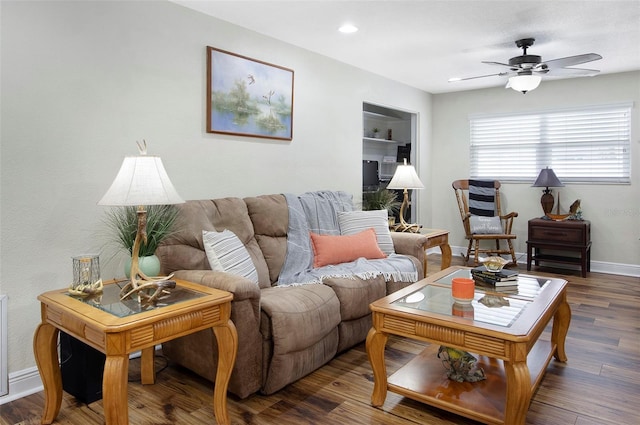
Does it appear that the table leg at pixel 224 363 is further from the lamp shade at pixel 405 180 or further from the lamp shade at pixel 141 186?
the lamp shade at pixel 405 180

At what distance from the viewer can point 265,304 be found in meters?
2.35

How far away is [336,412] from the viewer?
219 centimetres

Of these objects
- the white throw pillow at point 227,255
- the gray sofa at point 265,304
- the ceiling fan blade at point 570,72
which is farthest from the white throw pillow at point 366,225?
the ceiling fan blade at point 570,72

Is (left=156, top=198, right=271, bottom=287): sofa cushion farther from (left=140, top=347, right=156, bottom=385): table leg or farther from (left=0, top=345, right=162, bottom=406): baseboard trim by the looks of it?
(left=0, top=345, right=162, bottom=406): baseboard trim

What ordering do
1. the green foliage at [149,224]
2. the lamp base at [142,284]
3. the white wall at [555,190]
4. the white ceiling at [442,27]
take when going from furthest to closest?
1. the white wall at [555,190]
2. the white ceiling at [442,27]
3. the green foliage at [149,224]
4. the lamp base at [142,284]

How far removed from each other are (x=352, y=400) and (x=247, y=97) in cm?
233

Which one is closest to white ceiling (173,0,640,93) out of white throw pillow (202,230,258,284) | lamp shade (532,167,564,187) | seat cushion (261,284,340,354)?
lamp shade (532,167,564,187)

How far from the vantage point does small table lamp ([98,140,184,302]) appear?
1.90 meters

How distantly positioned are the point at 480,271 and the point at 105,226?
2.30 meters

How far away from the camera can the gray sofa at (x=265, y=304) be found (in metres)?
2.26

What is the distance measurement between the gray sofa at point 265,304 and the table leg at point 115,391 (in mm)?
626

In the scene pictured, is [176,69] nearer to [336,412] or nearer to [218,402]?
[218,402]

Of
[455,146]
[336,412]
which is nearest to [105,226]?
[336,412]

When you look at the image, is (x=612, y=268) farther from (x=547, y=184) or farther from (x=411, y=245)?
(x=411, y=245)
